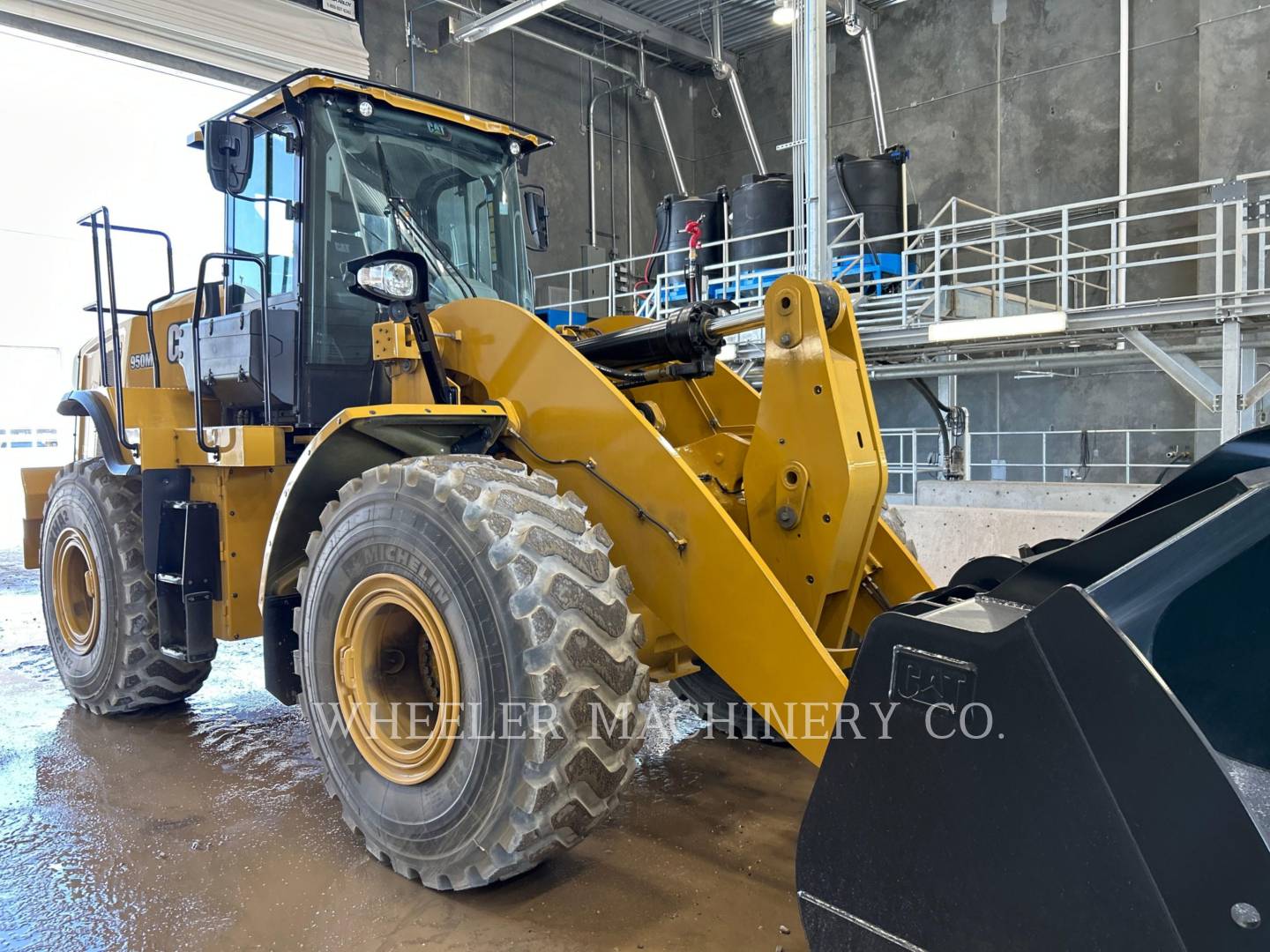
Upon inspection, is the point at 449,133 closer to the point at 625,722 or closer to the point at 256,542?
the point at 256,542

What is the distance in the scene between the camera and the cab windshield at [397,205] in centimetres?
400

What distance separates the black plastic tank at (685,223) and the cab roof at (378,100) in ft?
27.6

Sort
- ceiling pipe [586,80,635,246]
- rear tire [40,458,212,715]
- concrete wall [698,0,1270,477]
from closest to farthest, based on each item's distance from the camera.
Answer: rear tire [40,458,212,715] → concrete wall [698,0,1270,477] → ceiling pipe [586,80,635,246]

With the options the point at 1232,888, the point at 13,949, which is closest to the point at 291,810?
the point at 13,949

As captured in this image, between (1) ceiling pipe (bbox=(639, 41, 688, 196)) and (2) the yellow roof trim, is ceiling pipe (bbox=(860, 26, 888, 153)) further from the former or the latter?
(2) the yellow roof trim

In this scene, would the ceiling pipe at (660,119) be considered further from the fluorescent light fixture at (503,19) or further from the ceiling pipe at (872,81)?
the fluorescent light fixture at (503,19)

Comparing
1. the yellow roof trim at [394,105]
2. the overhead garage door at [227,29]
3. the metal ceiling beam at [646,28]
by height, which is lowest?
the yellow roof trim at [394,105]

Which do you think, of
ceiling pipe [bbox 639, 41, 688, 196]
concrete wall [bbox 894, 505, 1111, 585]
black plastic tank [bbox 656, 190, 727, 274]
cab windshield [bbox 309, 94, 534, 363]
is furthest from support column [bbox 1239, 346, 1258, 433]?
ceiling pipe [bbox 639, 41, 688, 196]

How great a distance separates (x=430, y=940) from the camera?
2725 mm

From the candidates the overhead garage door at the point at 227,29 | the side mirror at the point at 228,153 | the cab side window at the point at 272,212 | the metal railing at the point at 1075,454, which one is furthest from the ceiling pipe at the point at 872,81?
the side mirror at the point at 228,153

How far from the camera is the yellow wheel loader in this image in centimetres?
171

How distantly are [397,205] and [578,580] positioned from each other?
87.7 inches

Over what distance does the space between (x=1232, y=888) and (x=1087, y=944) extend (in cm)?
27

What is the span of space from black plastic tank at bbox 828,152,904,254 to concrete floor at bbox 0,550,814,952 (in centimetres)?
841
